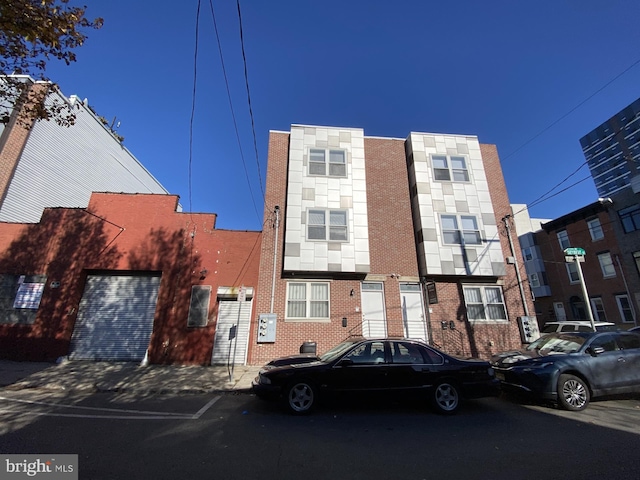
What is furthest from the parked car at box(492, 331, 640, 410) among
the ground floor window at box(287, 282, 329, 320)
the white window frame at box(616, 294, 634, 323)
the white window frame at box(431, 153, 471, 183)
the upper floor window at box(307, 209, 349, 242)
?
the white window frame at box(616, 294, 634, 323)

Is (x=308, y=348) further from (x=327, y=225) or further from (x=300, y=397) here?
(x=327, y=225)

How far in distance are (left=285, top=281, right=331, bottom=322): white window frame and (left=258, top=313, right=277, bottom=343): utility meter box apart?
77cm

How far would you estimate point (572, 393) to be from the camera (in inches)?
254

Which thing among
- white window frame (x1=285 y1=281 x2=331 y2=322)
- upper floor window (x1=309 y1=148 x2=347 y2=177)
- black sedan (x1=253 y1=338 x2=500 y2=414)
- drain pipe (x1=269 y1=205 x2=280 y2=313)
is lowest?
black sedan (x1=253 y1=338 x2=500 y2=414)

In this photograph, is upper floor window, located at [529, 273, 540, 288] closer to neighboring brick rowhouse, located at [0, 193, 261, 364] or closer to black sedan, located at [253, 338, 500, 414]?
black sedan, located at [253, 338, 500, 414]

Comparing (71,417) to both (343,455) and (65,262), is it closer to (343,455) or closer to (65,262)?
(343,455)

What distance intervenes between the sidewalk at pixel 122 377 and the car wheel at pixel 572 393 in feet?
25.5

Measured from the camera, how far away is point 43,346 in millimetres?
10922

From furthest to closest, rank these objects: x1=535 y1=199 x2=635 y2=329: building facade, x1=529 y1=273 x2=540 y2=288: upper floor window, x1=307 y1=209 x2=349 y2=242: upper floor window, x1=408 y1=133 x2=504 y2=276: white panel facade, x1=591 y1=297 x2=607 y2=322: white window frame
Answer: x1=529 y1=273 x2=540 y2=288: upper floor window, x1=591 y1=297 x2=607 y2=322: white window frame, x1=535 y1=199 x2=635 y2=329: building facade, x1=408 y1=133 x2=504 y2=276: white panel facade, x1=307 y1=209 x2=349 y2=242: upper floor window

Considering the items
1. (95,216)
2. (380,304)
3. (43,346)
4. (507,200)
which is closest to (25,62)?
(95,216)

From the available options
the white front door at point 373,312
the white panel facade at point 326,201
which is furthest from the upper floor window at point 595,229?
the white front door at point 373,312

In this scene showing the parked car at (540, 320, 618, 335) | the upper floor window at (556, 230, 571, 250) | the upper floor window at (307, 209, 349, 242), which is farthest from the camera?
the upper floor window at (556, 230, 571, 250)

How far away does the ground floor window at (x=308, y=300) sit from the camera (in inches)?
477

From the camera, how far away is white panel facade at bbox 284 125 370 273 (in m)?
12.5
